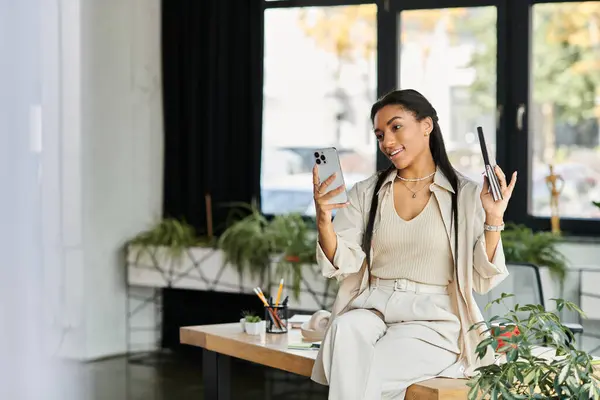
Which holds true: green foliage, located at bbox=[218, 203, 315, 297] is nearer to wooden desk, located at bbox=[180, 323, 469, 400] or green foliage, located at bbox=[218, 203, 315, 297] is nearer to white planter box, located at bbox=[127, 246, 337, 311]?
white planter box, located at bbox=[127, 246, 337, 311]

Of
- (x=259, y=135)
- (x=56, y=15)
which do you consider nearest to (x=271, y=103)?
(x=259, y=135)

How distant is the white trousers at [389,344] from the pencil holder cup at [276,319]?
67 centimetres

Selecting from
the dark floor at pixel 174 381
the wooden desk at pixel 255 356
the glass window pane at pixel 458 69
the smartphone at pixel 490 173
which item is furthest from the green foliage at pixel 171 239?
the smartphone at pixel 490 173

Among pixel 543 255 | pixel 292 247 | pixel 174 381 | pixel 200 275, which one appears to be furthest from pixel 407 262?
pixel 200 275

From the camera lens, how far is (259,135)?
6.19 metres

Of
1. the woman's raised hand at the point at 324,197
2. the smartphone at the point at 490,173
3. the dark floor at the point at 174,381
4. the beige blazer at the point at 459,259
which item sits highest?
the smartphone at the point at 490,173

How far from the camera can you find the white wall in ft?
18.4

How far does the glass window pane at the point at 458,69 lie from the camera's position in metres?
5.54

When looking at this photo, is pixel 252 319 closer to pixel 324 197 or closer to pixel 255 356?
pixel 255 356

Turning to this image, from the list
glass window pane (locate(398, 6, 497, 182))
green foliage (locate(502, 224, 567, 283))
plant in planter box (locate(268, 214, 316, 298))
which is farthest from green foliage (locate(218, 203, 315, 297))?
green foliage (locate(502, 224, 567, 283))

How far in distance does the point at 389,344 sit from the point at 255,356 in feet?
2.10

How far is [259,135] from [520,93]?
5.38ft

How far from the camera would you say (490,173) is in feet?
8.86

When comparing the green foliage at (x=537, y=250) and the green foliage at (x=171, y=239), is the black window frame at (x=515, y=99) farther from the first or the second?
the green foliage at (x=171, y=239)
